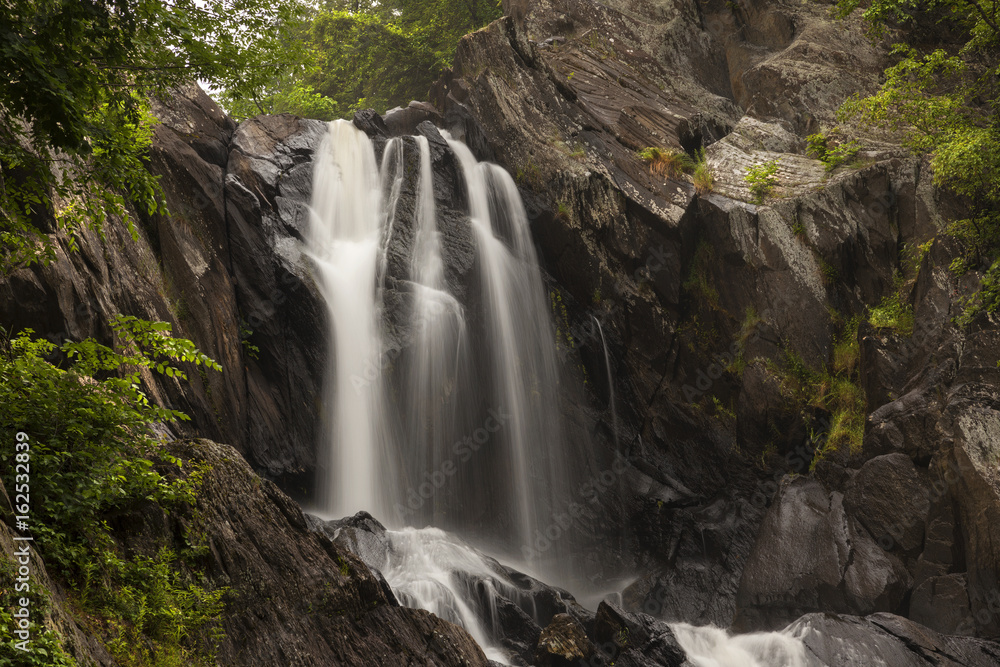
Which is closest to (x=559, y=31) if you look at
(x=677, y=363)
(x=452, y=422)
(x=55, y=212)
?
(x=677, y=363)

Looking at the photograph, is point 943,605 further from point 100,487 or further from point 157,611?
point 100,487

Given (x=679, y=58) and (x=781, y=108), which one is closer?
(x=781, y=108)

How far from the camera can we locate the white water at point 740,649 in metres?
9.75

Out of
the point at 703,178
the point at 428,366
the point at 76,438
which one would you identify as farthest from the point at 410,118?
the point at 76,438

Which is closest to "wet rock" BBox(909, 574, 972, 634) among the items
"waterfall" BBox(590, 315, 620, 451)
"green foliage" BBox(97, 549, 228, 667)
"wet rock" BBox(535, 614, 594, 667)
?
"wet rock" BBox(535, 614, 594, 667)

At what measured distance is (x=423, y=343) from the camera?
13.9 metres

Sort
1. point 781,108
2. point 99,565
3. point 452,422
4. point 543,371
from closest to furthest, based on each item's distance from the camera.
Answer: point 99,565, point 452,422, point 543,371, point 781,108

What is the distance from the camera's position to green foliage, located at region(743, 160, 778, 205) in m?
15.6

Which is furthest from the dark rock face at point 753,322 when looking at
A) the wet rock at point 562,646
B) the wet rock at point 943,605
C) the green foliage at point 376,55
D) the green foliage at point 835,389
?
the green foliage at point 376,55

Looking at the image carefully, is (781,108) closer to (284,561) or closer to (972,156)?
(972,156)

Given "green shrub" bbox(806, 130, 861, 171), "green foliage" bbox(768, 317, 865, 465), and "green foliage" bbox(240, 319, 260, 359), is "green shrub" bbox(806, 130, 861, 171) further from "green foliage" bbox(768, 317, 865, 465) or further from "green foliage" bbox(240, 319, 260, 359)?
"green foliage" bbox(240, 319, 260, 359)

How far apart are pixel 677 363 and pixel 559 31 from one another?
11.6 metres

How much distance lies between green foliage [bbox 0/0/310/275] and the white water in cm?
956

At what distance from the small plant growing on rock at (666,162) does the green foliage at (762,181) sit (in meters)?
1.52
